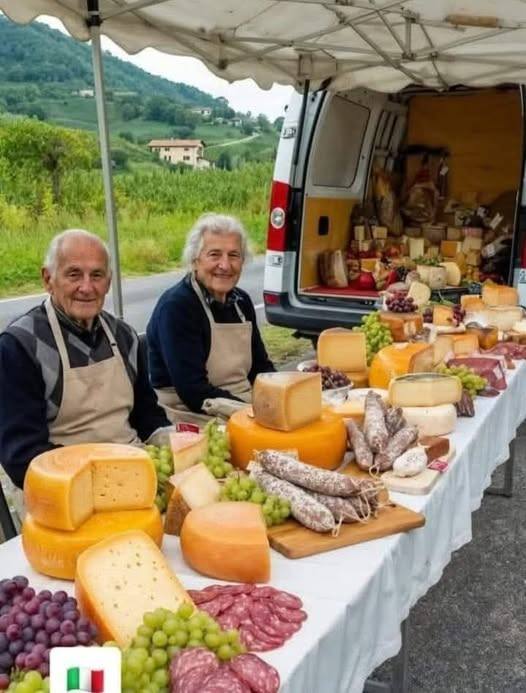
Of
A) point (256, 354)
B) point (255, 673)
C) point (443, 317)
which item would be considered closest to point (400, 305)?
point (443, 317)

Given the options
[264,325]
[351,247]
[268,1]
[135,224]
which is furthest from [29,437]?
[135,224]

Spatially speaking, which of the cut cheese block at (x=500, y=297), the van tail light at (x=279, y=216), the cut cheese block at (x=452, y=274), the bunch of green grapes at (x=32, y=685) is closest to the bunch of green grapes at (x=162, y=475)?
the bunch of green grapes at (x=32, y=685)

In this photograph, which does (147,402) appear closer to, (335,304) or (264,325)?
(335,304)

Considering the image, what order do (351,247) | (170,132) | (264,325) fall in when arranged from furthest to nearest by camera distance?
1. (170,132)
2. (264,325)
3. (351,247)

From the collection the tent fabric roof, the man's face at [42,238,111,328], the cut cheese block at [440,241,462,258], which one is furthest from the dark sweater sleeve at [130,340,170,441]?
the cut cheese block at [440,241,462,258]

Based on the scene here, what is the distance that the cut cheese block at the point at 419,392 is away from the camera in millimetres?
2379

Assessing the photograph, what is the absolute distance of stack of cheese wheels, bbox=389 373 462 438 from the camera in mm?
2303

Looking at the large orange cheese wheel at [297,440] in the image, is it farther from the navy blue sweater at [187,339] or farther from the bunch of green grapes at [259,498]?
the navy blue sweater at [187,339]

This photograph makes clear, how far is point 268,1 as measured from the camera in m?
3.74

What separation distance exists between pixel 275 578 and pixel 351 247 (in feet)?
16.2

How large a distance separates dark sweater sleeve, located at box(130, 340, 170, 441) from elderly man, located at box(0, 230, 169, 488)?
0.06 m

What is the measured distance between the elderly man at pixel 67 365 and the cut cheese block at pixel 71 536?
0.74 m

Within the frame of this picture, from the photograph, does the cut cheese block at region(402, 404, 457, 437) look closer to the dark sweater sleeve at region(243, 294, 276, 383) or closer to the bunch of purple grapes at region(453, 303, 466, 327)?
the dark sweater sleeve at region(243, 294, 276, 383)

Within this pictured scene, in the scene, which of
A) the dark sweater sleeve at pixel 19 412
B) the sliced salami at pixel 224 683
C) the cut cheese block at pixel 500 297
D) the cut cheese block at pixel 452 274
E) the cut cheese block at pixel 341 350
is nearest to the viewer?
the sliced salami at pixel 224 683
